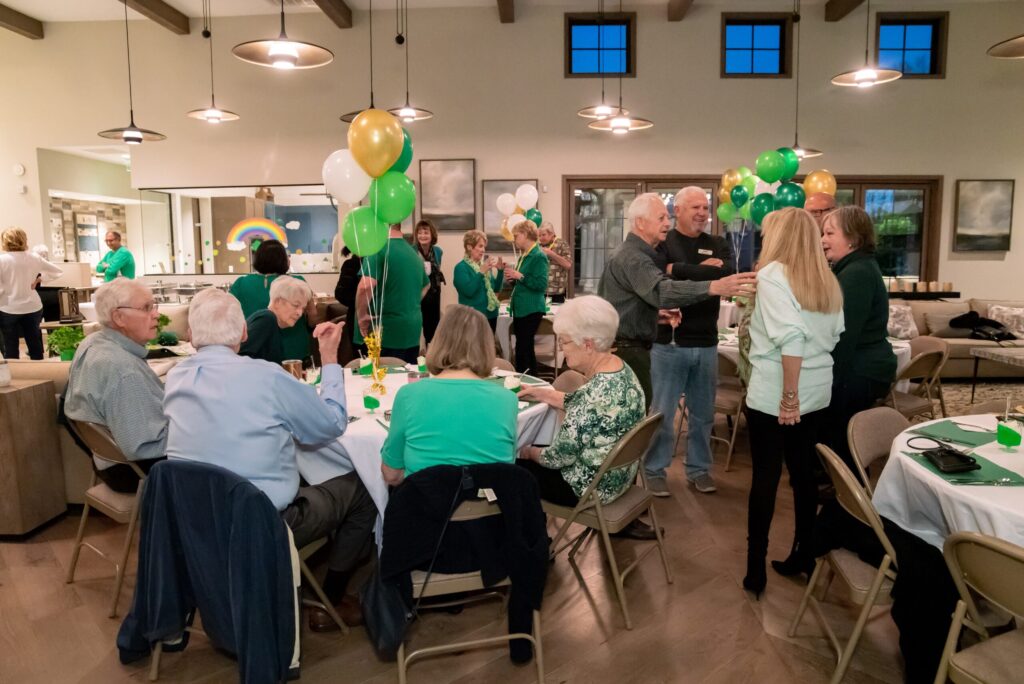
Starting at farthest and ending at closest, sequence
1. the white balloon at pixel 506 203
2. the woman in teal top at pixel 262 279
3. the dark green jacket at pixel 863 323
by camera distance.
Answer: the white balloon at pixel 506 203
the woman in teal top at pixel 262 279
the dark green jacket at pixel 863 323

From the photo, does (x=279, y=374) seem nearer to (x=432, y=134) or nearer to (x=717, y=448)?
(x=717, y=448)

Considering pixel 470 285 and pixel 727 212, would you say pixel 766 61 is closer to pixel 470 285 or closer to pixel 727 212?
pixel 727 212

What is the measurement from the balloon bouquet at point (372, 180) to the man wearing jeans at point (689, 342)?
Answer: 57.4 inches

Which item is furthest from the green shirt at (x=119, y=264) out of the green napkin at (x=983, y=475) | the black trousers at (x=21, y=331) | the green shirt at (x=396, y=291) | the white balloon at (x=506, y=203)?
the green napkin at (x=983, y=475)

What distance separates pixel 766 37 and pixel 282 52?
733cm

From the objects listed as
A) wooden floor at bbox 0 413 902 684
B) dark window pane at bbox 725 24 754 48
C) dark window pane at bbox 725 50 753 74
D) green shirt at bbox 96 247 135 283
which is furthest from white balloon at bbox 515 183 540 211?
wooden floor at bbox 0 413 902 684

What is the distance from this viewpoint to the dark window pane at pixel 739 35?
354 inches

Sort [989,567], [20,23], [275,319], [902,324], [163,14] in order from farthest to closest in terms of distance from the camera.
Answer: [20,23]
[163,14]
[902,324]
[275,319]
[989,567]

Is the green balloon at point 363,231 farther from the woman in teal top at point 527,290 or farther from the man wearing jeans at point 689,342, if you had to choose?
the woman in teal top at point 527,290

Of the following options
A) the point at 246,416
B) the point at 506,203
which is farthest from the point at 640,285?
the point at 506,203

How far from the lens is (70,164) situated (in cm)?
1046

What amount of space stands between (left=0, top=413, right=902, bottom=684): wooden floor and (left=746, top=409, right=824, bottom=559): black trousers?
331mm

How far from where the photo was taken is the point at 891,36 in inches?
355

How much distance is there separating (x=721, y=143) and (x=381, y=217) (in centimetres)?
668
